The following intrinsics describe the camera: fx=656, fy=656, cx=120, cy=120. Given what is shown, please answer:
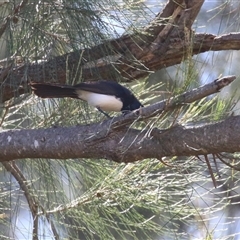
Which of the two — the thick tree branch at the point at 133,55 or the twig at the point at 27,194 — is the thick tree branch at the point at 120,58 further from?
the twig at the point at 27,194

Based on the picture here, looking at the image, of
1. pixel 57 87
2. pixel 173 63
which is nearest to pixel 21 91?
pixel 57 87

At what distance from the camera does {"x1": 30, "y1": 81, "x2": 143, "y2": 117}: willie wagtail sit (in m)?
1.31

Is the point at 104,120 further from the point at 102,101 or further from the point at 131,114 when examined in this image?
the point at 102,101

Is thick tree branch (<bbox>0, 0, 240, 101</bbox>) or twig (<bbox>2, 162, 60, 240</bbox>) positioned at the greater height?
thick tree branch (<bbox>0, 0, 240, 101</bbox>)

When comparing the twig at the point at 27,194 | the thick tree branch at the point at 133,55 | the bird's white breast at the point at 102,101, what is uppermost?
the thick tree branch at the point at 133,55

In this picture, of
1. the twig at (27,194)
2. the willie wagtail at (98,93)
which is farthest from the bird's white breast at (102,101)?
the twig at (27,194)

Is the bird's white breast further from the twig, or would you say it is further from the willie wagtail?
the twig

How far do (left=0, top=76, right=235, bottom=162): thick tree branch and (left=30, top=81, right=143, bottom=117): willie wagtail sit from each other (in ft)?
0.47

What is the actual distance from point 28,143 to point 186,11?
0.46 m

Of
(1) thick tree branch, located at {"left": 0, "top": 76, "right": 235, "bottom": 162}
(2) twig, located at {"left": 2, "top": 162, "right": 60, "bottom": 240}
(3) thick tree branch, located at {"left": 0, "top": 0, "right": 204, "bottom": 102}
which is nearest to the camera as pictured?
(1) thick tree branch, located at {"left": 0, "top": 76, "right": 235, "bottom": 162}

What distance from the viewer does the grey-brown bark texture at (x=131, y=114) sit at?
97 cm

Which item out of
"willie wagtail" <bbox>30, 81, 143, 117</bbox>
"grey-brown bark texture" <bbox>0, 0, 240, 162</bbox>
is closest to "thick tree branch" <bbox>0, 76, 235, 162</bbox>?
"grey-brown bark texture" <bbox>0, 0, 240, 162</bbox>

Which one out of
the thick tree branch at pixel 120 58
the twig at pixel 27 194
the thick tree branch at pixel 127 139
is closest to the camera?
the thick tree branch at pixel 127 139

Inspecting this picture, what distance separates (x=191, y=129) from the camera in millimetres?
1000
